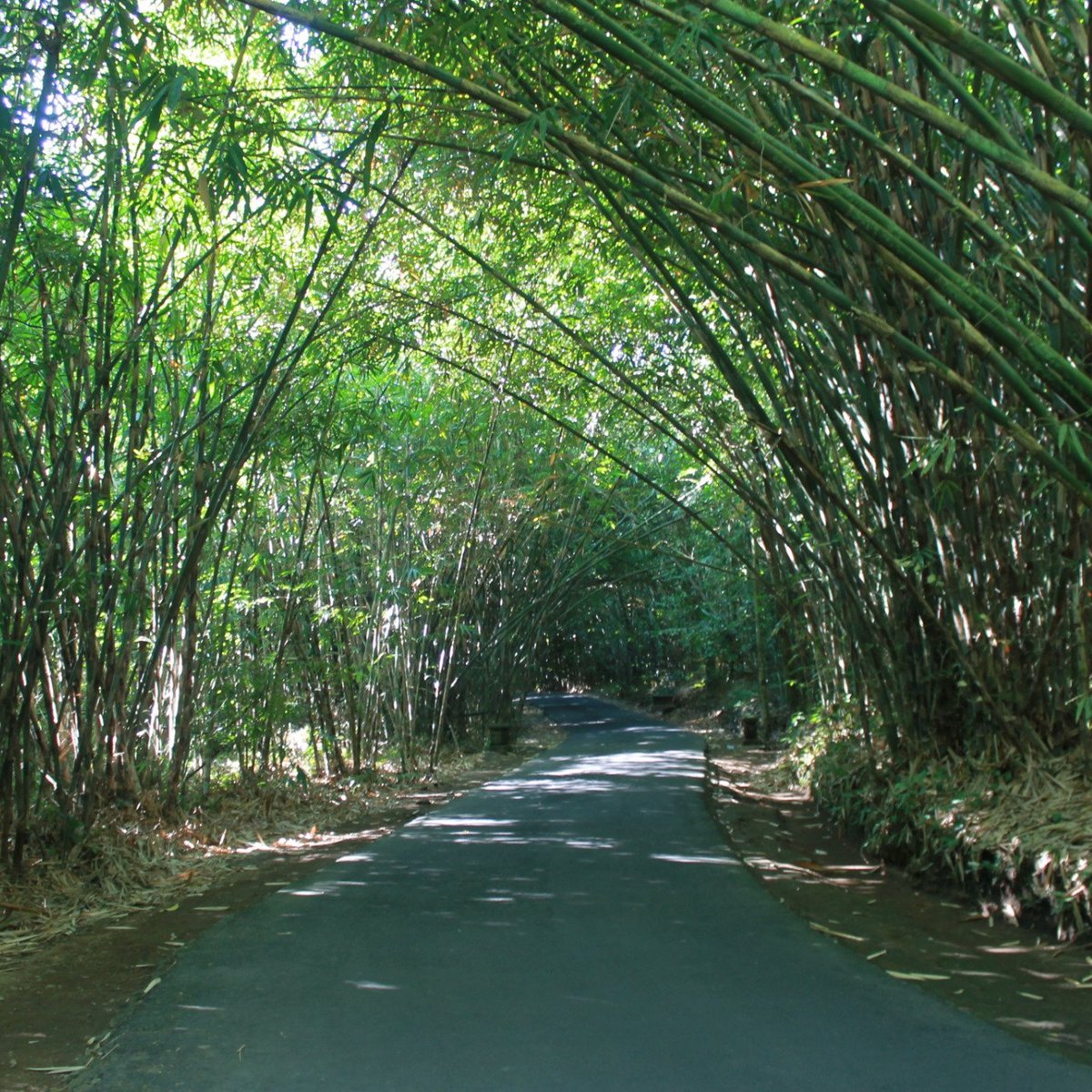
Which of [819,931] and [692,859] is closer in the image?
[819,931]

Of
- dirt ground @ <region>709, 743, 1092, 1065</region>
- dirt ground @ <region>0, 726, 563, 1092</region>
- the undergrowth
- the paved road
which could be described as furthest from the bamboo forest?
the paved road

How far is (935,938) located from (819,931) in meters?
0.39

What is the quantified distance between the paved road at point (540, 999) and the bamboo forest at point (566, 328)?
0.99m

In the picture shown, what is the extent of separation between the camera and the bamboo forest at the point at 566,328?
3293mm

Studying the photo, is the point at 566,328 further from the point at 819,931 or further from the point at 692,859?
the point at 819,931

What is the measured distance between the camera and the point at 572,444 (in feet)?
33.2

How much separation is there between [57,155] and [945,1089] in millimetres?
4213

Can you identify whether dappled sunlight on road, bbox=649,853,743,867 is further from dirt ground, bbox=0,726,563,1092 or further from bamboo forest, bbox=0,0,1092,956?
dirt ground, bbox=0,726,563,1092

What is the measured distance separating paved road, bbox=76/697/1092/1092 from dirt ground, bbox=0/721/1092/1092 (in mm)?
120

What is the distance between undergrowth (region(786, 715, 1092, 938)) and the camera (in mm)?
3568

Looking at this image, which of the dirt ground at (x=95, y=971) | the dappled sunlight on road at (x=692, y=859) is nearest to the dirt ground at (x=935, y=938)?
the dappled sunlight on road at (x=692, y=859)

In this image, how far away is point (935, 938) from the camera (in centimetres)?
373

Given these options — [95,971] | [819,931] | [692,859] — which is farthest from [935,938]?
[95,971]

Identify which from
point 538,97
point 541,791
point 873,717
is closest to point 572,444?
point 541,791
